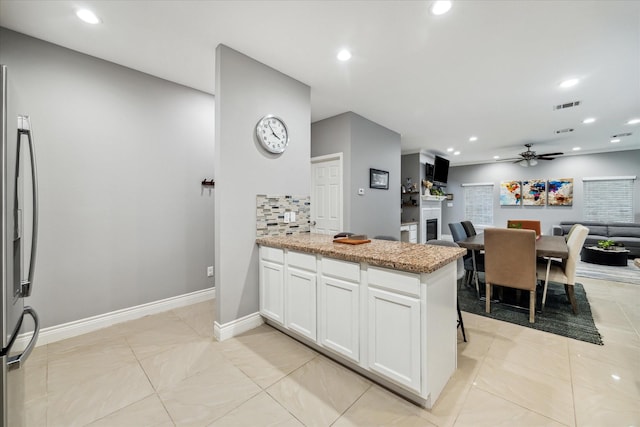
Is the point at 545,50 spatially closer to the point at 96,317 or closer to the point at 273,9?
the point at 273,9

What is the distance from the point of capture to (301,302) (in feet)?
7.13

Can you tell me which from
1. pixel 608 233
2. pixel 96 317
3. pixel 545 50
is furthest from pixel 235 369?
pixel 608 233

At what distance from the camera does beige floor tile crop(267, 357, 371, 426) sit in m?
1.53

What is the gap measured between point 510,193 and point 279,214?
7.92 metres

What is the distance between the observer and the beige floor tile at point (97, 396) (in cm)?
150

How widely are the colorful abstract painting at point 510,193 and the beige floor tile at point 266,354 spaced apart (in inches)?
322

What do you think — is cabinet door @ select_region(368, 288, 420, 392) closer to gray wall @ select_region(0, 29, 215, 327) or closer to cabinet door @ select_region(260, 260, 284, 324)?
cabinet door @ select_region(260, 260, 284, 324)

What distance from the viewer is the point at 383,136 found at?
4766 millimetres

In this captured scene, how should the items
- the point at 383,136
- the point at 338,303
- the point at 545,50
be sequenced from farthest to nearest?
the point at 383,136 → the point at 545,50 → the point at 338,303

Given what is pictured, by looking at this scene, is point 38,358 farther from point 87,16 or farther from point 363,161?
point 363,161

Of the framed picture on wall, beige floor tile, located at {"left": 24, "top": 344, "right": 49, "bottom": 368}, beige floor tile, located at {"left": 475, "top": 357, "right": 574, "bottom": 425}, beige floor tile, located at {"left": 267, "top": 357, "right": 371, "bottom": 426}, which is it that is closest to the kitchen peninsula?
beige floor tile, located at {"left": 267, "top": 357, "right": 371, "bottom": 426}

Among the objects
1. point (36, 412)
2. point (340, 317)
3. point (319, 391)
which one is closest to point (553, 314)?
point (340, 317)

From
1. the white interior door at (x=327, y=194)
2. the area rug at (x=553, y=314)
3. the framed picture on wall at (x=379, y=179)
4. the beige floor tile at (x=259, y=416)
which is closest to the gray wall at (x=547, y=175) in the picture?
the area rug at (x=553, y=314)

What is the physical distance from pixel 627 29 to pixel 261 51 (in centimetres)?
311
